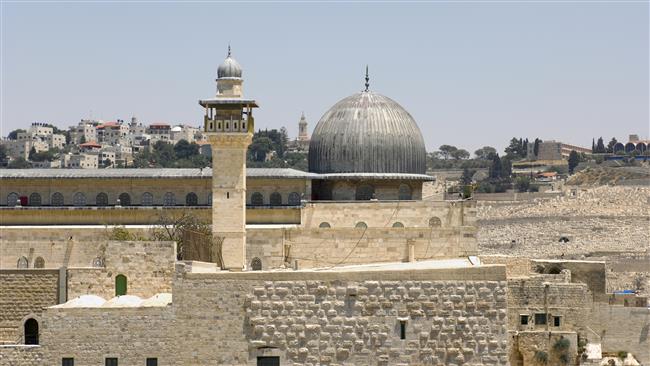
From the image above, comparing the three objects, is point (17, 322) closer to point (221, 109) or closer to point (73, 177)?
point (221, 109)

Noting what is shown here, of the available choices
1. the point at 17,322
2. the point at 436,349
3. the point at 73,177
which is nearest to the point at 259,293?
the point at 436,349

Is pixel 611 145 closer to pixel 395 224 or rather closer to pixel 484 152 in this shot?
pixel 484 152

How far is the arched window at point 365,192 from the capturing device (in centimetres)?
3694

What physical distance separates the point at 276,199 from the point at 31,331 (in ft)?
32.5

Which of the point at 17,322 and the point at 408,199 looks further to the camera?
the point at 408,199

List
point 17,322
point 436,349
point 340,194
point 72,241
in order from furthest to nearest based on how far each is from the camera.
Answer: point 340,194 → point 72,241 → point 17,322 → point 436,349

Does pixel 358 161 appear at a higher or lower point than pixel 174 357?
higher

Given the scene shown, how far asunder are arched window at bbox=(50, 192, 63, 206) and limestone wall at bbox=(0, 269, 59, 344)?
28.1 feet

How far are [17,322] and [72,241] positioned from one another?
627cm

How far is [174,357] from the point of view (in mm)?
25922

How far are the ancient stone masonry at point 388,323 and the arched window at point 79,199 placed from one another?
42.8ft

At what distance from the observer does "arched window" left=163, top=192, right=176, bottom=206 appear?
37312 millimetres

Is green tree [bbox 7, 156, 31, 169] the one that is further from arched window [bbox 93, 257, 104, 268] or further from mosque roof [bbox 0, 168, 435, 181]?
arched window [bbox 93, 257, 104, 268]

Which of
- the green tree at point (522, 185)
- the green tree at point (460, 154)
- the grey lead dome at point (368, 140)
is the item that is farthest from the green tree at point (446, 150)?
the grey lead dome at point (368, 140)
